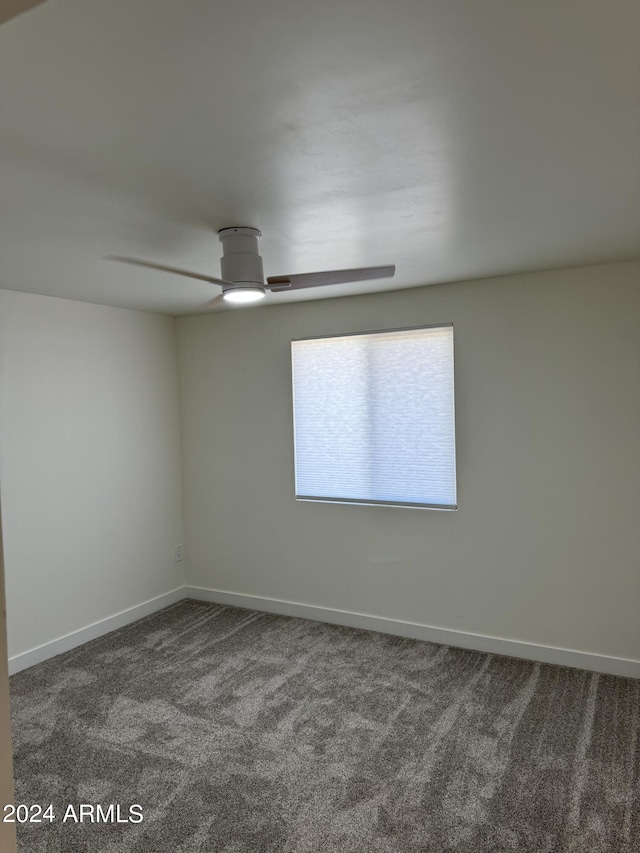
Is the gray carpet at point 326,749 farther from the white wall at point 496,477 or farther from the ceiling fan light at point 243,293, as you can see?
the ceiling fan light at point 243,293

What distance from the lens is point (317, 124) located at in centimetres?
153

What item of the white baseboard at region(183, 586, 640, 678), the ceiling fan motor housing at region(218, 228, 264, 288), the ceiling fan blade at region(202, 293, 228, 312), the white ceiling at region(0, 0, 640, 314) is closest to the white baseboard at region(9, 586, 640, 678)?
the white baseboard at region(183, 586, 640, 678)

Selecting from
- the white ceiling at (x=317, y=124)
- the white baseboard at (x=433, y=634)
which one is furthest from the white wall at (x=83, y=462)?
the white ceiling at (x=317, y=124)

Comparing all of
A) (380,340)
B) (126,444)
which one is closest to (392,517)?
(380,340)

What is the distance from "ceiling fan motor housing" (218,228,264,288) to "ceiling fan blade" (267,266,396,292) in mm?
74

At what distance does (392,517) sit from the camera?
13.2 ft

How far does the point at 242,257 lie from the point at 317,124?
927 mm

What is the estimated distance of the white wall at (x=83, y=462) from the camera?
3.66 meters

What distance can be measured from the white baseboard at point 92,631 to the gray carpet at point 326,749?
7cm

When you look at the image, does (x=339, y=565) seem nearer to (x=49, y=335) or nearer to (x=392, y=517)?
(x=392, y=517)

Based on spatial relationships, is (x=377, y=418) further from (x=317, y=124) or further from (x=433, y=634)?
(x=317, y=124)

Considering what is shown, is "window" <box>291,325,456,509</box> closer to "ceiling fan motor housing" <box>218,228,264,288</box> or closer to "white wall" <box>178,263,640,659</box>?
"white wall" <box>178,263,640,659</box>

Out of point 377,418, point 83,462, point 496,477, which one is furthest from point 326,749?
point 83,462

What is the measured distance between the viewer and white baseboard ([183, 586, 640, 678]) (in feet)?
11.2
